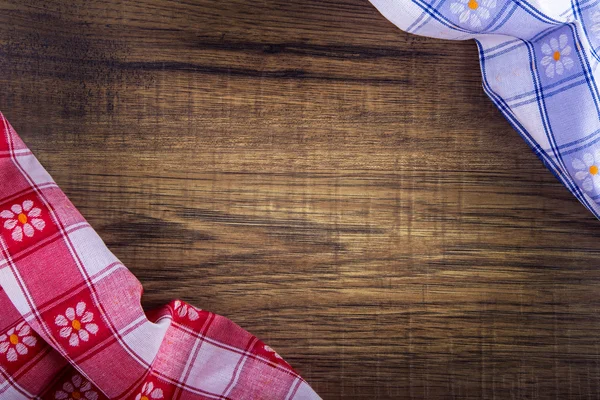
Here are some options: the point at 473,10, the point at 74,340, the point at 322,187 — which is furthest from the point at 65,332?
the point at 473,10

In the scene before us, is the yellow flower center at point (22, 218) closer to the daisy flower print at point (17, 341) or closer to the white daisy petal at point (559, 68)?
the daisy flower print at point (17, 341)

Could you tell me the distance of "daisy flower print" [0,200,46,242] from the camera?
1.34ft

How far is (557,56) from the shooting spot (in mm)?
427

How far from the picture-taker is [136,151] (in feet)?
1.51

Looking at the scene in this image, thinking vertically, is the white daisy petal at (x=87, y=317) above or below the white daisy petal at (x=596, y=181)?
below

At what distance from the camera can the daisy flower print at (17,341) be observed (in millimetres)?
415

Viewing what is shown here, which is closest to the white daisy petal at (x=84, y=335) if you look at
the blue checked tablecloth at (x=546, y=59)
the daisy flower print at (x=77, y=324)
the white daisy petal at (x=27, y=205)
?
the daisy flower print at (x=77, y=324)

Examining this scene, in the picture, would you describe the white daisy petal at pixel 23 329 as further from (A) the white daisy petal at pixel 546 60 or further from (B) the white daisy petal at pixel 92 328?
(A) the white daisy petal at pixel 546 60

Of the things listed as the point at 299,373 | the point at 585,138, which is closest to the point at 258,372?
the point at 299,373

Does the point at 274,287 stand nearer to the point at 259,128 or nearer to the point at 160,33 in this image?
the point at 259,128

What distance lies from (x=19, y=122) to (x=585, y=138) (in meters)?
0.46

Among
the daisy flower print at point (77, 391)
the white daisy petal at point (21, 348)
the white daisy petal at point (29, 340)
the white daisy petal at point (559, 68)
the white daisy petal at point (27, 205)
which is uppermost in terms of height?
the white daisy petal at point (559, 68)

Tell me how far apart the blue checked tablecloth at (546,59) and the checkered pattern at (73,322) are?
0.29 m

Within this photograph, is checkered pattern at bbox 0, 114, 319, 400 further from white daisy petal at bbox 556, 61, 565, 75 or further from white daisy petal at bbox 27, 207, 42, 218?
white daisy petal at bbox 556, 61, 565, 75
